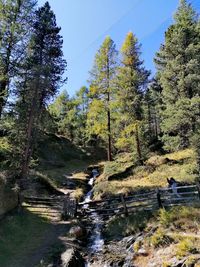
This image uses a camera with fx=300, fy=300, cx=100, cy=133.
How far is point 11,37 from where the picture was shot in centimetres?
2114

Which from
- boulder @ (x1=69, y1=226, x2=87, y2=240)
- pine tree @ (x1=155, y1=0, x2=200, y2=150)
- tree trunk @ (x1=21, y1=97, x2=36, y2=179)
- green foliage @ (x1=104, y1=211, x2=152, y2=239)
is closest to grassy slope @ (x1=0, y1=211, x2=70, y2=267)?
boulder @ (x1=69, y1=226, x2=87, y2=240)

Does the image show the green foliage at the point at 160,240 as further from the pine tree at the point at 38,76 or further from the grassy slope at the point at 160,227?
the pine tree at the point at 38,76

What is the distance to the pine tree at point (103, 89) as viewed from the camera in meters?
35.0

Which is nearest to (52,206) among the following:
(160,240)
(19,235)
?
(19,235)

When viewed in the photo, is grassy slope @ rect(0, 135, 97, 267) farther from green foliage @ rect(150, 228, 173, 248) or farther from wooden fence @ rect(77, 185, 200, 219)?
green foliage @ rect(150, 228, 173, 248)

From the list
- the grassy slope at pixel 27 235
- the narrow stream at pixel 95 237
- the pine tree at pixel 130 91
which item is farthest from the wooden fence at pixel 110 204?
the pine tree at pixel 130 91

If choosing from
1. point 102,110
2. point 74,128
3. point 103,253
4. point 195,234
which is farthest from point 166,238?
point 74,128

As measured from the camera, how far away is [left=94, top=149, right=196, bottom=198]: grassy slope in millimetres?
23766

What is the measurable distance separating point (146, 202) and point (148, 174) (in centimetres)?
978

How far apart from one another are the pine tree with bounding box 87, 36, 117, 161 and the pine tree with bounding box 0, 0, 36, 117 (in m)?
14.5

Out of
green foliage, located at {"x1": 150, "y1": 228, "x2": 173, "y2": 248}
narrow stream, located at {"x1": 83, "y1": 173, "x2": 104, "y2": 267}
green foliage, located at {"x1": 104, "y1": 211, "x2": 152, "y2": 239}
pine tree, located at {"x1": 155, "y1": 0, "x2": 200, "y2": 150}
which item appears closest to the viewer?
green foliage, located at {"x1": 150, "y1": 228, "x2": 173, "y2": 248}

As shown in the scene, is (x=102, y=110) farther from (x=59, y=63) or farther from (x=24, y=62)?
(x=24, y=62)

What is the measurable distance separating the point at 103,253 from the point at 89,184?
18389 mm

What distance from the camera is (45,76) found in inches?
948
